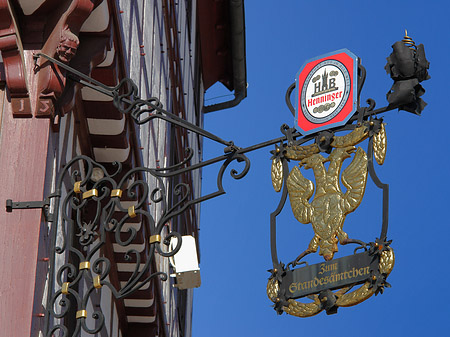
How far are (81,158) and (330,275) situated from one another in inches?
63.1

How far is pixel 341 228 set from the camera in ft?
20.4

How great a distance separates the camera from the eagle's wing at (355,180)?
6.23 metres

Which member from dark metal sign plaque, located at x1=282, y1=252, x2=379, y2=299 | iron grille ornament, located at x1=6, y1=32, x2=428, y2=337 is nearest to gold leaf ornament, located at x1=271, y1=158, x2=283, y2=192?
iron grille ornament, located at x1=6, y1=32, x2=428, y2=337

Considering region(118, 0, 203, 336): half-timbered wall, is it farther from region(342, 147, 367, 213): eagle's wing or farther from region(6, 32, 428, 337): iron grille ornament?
region(342, 147, 367, 213): eagle's wing

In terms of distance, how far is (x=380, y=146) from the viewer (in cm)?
626

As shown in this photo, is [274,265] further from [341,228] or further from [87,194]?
[87,194]

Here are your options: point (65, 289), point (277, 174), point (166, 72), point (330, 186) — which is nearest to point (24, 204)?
point (65, 289)

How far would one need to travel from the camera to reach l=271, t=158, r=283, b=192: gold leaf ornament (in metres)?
6.66

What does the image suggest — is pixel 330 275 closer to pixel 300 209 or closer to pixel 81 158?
pixel 300 209

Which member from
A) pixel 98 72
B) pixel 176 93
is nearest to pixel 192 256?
pixel 98 72

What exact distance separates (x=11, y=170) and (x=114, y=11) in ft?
6.70

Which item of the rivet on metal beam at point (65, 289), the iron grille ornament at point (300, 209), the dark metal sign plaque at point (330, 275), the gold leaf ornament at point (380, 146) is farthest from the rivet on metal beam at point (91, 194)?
the gold leaf ornament at point (380, 146)

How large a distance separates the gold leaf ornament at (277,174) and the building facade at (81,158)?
0.53 m

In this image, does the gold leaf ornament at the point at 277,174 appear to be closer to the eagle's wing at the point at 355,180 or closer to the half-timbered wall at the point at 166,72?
the eagle's wing at the point at 355,180
